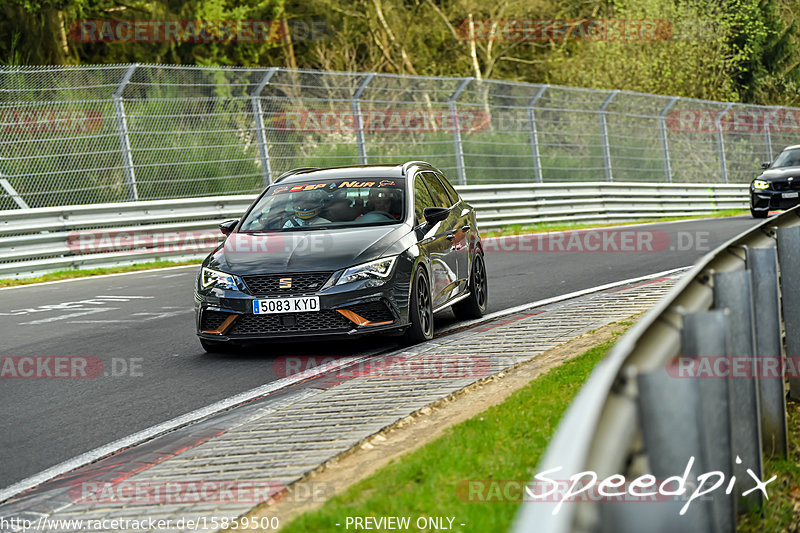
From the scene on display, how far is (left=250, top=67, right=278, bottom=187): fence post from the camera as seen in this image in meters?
20.7

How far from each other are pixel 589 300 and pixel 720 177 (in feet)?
80.9

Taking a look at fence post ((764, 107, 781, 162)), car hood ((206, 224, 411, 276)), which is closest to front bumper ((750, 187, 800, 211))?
fence post ((764, 107, 781, 162))

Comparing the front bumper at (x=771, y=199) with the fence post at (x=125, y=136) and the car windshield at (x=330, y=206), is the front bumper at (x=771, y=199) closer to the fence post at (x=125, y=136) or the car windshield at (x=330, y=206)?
the fence post at (x=125, y=136)

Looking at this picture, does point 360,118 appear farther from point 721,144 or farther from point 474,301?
point 721,144

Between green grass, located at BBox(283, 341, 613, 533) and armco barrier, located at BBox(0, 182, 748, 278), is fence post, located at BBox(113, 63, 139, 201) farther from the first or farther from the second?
green grass, located at BBox(283, 341, 613, 533)

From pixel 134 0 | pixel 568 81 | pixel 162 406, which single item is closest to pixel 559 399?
pixel 162 406

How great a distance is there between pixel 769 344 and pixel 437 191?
5954 mm

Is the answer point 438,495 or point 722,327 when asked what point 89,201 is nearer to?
point 438,495

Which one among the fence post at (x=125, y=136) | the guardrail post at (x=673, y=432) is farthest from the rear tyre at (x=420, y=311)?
the fence post at (x=125, y=136)

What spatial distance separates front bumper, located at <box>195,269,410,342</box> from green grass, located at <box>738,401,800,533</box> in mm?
3727

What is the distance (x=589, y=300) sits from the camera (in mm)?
11750

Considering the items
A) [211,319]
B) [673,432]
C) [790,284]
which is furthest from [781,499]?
[211,319]

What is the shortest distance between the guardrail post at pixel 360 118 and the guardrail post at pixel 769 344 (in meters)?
16.8

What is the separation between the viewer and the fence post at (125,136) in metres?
18.9
